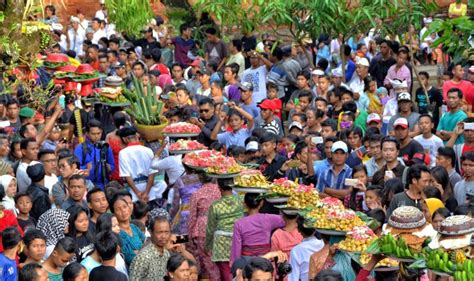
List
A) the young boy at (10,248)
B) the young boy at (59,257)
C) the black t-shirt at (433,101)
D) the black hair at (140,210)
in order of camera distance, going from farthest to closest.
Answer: the black t-shirt at (433,101) → the black hair at (140,210) → the young boy at (10,248) → the young boy at (59,257)

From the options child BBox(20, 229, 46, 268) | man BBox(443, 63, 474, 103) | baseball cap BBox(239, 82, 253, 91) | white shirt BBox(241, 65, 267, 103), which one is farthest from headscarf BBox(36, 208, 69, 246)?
white shirt BBox(241, 65, 267, 103)

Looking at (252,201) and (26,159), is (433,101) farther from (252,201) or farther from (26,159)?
(252,201)

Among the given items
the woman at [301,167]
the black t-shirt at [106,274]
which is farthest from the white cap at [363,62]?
the black t-shirt at [106,274]

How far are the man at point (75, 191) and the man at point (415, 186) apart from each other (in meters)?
3.32

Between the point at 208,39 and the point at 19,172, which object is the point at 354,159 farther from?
the point at 208,39

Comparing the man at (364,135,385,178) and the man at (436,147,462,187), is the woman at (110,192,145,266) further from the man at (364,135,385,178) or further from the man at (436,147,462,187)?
the man at (436,147,462,187)

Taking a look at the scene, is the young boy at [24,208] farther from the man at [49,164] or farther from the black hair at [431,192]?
the black hair at [431,192]

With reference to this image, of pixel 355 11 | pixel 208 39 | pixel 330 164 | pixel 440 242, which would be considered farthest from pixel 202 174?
pixel 208 39

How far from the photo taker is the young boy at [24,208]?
48.3ft

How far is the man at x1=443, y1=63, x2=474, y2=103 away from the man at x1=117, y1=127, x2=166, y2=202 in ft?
13.9

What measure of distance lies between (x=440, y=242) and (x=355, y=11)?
1071cm

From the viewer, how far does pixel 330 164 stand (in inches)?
659

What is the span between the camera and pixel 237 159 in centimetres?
1733

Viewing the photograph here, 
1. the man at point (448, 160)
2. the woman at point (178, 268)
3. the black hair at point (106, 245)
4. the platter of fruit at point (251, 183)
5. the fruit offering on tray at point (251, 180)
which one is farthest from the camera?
the man at point (448, 160)
